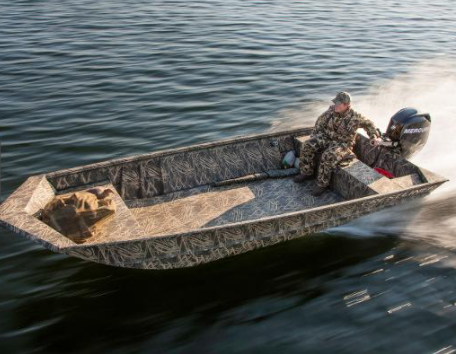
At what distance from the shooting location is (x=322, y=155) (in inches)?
369

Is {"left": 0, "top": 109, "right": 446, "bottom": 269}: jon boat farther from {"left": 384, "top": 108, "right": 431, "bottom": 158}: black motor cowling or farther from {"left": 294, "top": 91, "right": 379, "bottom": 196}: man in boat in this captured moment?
{"left": 384, "top": 108, "right": 431, "bottom": 158}: black motor cowling

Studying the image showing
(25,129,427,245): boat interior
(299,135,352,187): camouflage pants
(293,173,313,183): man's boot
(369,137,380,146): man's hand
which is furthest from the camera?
(293,173,313,183): man's boot

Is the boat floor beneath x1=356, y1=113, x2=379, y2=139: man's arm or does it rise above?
beneath

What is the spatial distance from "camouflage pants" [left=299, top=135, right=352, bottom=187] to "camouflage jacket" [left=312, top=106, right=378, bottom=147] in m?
0.14

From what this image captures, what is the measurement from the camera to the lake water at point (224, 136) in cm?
706

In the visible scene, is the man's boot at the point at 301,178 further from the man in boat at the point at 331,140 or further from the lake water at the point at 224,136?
the lake water at the point at 224,136

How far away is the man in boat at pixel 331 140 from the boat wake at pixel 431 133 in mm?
1106

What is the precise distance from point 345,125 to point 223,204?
8.59 ft

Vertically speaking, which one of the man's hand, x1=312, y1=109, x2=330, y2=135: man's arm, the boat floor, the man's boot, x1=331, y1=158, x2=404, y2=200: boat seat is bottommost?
the boat floor

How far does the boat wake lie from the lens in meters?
9.41

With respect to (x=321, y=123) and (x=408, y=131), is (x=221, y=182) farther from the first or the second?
(x=408, y=131)

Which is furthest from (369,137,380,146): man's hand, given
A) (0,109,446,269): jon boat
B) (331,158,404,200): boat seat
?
(331,158,404,200): boat seat

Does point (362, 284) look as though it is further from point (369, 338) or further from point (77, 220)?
point (77, 220)

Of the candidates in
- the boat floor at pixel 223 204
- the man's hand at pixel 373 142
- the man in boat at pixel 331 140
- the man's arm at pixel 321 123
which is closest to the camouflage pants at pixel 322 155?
the man in boat at pixel 331 140
